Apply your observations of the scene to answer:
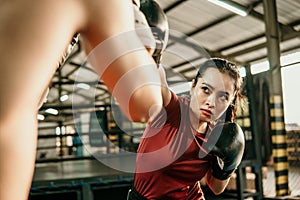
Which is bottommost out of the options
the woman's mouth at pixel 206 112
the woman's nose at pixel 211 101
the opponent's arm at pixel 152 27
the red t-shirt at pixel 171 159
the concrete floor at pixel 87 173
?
the concrete floor at pixel 87 173

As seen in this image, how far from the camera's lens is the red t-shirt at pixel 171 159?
0.61m

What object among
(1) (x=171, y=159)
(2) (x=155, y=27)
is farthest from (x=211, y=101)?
(2) (x=155, y=27)

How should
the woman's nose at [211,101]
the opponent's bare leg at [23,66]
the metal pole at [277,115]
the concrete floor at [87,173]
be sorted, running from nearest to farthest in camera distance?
the opponent's bare leg at [23,66] → the woman's nose at [211,101] → the concrete floor at [87,173] → the metal pole at [277,115]

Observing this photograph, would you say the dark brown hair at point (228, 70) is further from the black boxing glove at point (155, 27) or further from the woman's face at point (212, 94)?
the black boxing glove at point (155, 27)

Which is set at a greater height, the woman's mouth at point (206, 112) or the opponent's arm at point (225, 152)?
the woman's mouth at point (206, 112)

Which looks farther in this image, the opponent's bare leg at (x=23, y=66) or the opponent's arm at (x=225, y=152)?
the opponent's arm at (x=225, y=152)

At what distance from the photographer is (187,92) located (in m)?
0.62

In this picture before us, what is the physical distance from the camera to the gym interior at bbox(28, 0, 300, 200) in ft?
2.68

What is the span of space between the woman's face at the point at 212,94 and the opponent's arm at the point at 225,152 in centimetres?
5

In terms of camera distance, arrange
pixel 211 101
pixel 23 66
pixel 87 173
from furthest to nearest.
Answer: pixel 87 173 < pixel 211 101 < pixel 23 66

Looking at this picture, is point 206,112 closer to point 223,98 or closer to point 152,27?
point 223,98

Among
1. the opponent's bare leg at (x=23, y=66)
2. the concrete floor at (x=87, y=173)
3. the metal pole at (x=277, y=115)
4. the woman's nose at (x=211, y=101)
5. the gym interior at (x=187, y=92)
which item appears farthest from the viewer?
the metal pole at (x=277, y=115)

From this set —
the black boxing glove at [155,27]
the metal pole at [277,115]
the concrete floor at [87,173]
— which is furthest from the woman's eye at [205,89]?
the metal pole at [277,115]

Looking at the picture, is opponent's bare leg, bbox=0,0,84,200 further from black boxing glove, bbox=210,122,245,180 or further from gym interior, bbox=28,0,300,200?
black boxing glove, bbox=210,122,245,180
